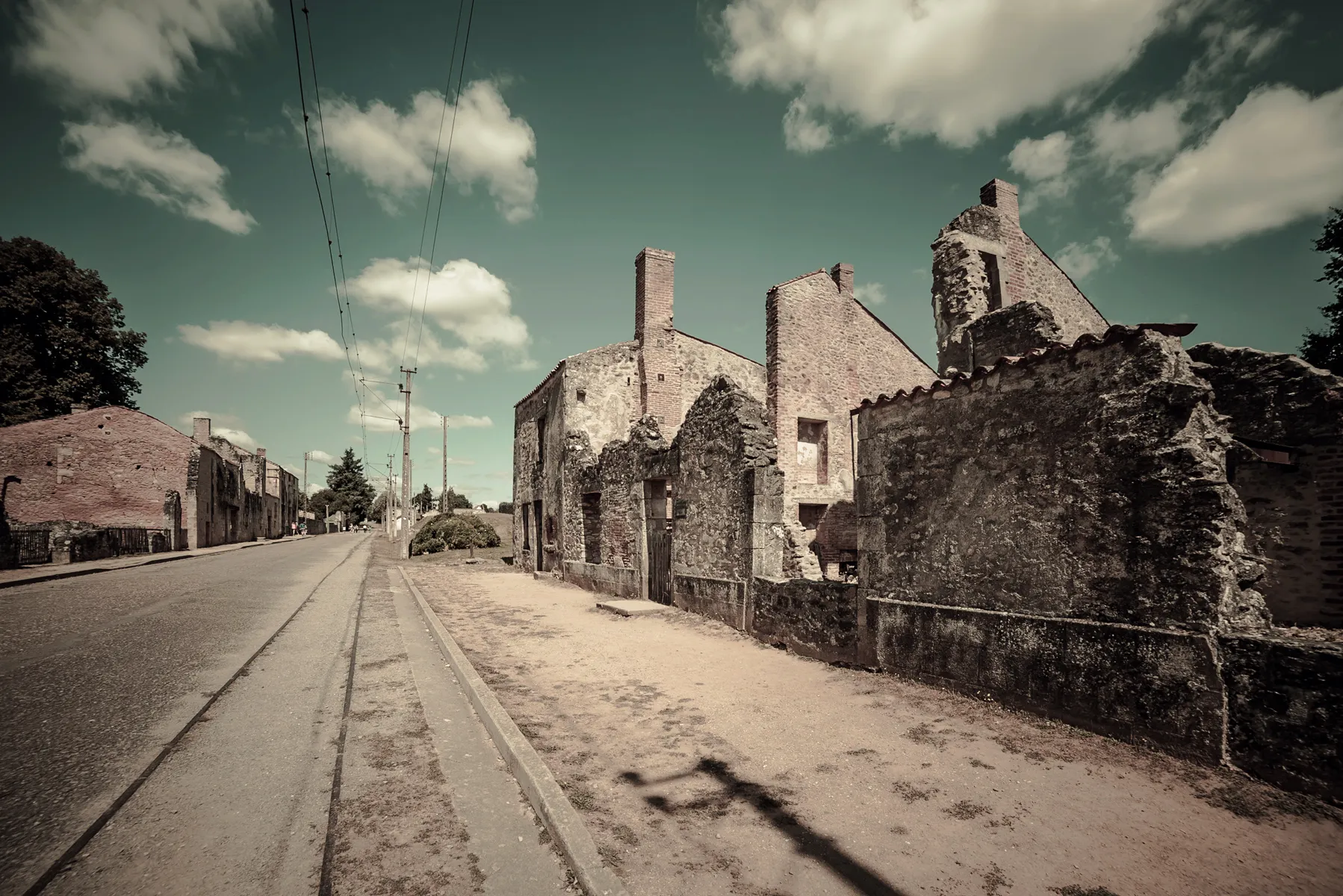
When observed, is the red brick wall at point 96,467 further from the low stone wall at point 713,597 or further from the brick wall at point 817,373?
the brick wall at point 817,373

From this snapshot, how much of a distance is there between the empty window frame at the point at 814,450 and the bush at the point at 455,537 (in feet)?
56.9

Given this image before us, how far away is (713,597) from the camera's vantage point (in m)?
9.86

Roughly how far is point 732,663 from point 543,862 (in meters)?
4.44

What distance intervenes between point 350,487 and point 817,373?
8422 centimetres

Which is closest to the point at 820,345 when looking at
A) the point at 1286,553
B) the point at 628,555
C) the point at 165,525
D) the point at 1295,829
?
the point at 628,555

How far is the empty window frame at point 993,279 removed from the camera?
503 inches

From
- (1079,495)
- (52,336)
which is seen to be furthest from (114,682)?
(52,336)

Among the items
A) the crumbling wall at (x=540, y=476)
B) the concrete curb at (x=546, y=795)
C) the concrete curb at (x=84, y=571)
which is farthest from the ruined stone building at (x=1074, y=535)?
the concrete curb at (x=84, y=571)

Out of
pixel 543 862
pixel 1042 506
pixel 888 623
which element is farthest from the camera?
pixel 888 623

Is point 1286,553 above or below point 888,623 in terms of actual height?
above

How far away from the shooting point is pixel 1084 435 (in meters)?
4.84

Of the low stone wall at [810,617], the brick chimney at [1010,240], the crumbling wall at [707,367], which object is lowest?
the low stone wall at [810,617]

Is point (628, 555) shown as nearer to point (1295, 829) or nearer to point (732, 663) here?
point (732, 663)

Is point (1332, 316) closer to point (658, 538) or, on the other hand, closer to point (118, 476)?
point (658, 538)
